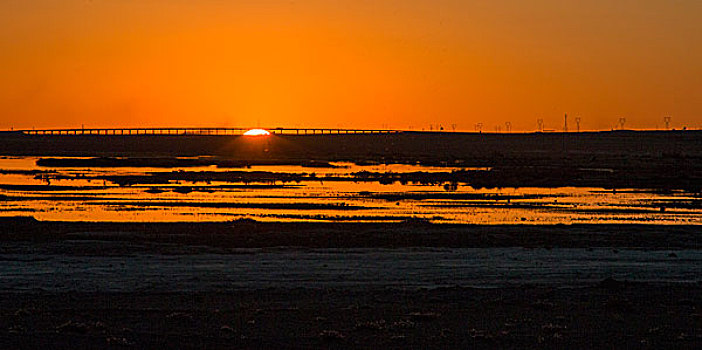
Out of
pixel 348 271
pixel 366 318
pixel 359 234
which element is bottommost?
pixel 366 318

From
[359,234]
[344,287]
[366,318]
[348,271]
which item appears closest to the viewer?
[366,318]

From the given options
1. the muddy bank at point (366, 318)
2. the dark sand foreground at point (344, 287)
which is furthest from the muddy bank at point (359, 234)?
the muddy bank at point (366, 318)

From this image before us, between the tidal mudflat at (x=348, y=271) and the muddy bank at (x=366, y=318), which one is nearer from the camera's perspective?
the muddy bank at (x=366, y=318)

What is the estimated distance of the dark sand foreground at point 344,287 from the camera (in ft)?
65.2

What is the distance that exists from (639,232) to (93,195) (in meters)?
32.0

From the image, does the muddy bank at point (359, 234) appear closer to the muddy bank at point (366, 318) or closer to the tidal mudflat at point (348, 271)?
the tidal mudflat at point (348, 271)

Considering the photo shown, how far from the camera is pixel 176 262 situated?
103ft

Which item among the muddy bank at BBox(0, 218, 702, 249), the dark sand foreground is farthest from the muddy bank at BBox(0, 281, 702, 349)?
the muddy bank at BBox(0, 218, 702, 249)

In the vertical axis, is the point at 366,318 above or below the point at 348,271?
below

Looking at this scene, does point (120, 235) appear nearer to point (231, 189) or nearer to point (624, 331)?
point (624, 331)

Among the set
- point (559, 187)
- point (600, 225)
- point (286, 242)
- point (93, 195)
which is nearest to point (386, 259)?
point (286, 242)

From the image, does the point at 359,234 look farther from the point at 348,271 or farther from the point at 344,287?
the point at 344,287

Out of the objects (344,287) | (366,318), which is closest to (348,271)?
(344,287)

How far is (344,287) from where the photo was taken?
26.5 m
